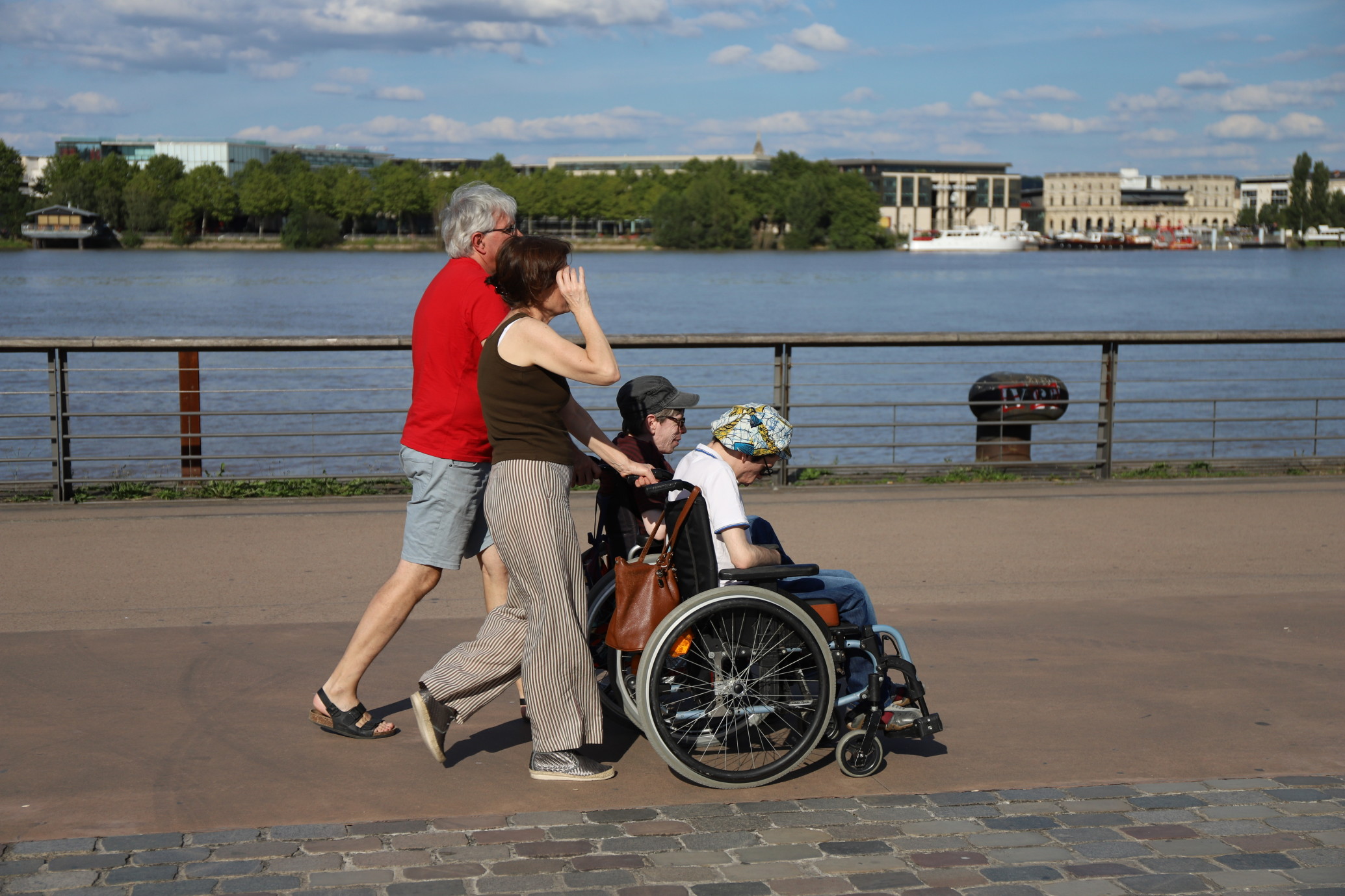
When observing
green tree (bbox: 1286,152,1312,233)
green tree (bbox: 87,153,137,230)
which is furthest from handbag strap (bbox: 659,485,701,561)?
green tree (bbox: 1286,152,1312,233)

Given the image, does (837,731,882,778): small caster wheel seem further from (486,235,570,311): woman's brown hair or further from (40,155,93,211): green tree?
(40,155,93,211): green tree

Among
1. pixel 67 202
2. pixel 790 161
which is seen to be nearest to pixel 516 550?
pixel 67 202

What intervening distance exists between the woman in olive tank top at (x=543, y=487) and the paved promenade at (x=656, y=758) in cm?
24

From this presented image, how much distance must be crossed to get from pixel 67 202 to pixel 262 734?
159 meters

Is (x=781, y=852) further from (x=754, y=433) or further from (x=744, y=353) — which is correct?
(x=744, y=353)

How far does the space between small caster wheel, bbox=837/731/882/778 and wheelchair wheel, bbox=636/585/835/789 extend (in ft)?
0.32

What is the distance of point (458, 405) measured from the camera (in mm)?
4520

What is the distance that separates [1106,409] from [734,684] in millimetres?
6547

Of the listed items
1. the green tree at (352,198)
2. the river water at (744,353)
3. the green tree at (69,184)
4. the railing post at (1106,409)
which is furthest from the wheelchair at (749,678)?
the green tree at (69,184)

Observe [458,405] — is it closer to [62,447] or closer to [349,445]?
[62,447]

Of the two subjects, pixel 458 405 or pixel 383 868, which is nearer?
pixel 383 868

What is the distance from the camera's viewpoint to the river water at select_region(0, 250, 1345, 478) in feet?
52.4

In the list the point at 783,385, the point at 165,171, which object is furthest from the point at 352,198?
the point at 783,385

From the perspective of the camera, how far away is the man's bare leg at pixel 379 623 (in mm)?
4582
